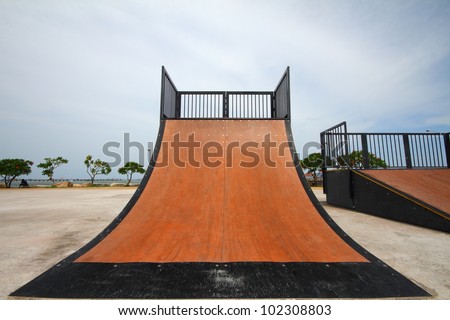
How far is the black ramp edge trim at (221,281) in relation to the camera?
2.05 m

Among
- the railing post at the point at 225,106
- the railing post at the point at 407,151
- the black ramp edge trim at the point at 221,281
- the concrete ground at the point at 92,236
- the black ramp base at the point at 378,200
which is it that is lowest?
the concrete ground at the point at 92,236

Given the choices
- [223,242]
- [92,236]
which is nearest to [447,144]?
[223,242]

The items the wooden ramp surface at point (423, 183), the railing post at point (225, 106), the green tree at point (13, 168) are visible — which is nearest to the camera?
the wooden ramp surface at point (423, 183)

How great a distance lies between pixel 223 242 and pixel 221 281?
906 millimetres

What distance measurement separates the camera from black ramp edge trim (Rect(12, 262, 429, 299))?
2.05m

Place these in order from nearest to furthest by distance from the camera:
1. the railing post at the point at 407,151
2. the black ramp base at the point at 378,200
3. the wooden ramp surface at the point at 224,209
Answer: the wooden ramp surface at the point at 224,209
the black ramp base at the point at 378,200
the railing post at the point at 407,151

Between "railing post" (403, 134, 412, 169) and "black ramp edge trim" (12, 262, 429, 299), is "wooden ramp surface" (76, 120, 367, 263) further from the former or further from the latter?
"railing post" (403, 134, 412, 169)

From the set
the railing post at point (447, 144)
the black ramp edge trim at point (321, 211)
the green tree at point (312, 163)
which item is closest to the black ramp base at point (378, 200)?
the black ramp edge trim at point (321, 211)

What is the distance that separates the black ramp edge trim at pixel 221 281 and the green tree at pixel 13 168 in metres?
39.6

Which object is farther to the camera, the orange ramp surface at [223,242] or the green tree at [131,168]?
the green tree at [131,168]

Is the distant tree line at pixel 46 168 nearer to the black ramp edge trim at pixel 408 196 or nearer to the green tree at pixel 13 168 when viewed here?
the green tree at pixel 13 168

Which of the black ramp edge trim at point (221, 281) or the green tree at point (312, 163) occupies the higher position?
the green tree at point (312, 163)

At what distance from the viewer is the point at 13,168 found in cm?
3161
